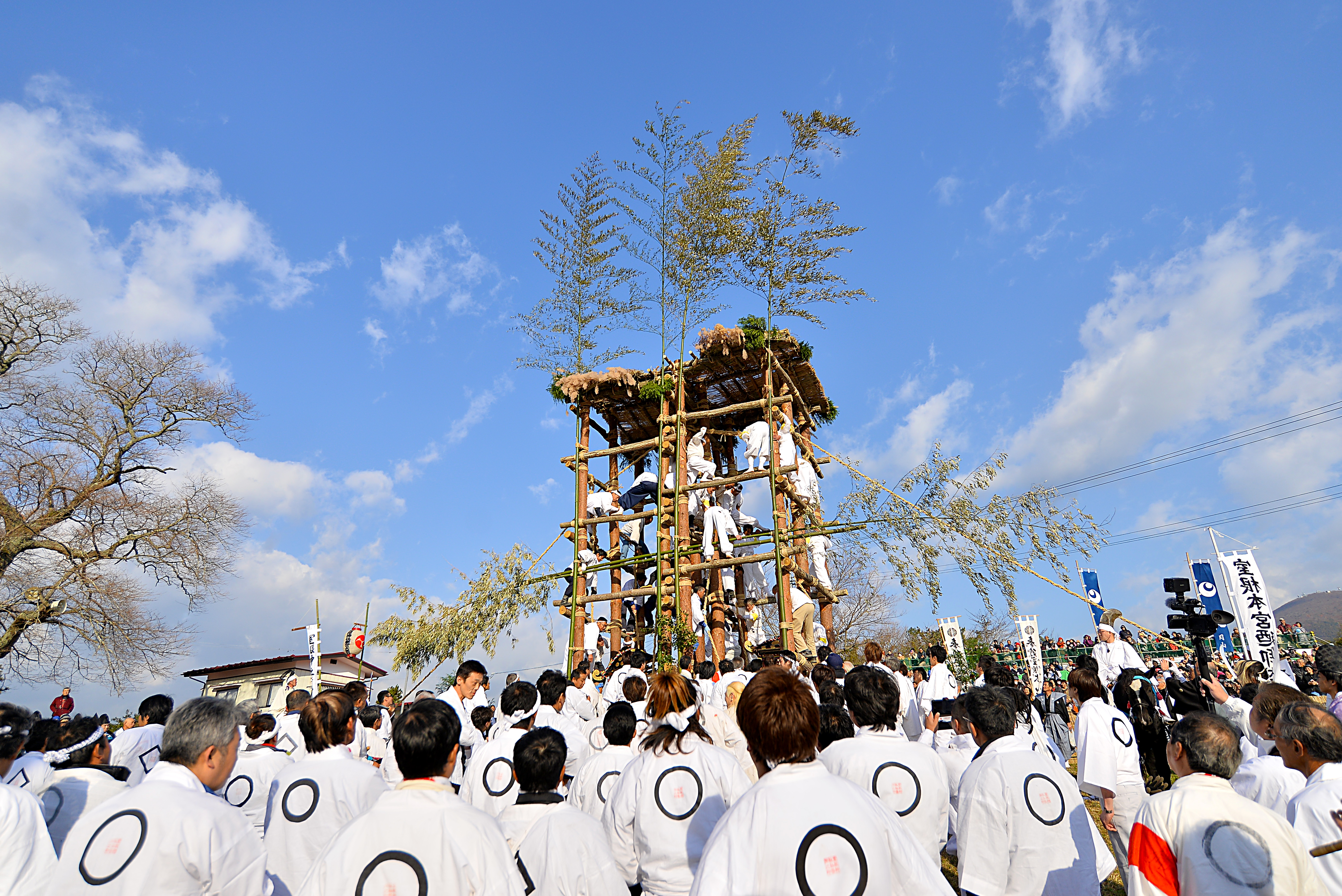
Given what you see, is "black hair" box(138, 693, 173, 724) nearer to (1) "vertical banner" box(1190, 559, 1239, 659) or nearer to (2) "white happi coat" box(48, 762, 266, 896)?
(2) "white happi coat" box(48, 762, 266, 896)

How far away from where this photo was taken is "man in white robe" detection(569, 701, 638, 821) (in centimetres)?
451

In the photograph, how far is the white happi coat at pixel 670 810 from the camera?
3639 millimetres

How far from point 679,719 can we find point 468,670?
3.60 metres

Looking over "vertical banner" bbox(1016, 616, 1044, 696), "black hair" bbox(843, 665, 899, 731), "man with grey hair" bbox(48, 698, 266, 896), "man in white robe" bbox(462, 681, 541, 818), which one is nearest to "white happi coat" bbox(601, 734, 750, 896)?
"black hair" bbox(843, 665, 899, 731)

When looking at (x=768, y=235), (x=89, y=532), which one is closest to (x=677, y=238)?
(x=768, y=235)

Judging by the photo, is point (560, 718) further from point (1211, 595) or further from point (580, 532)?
point (1211, 595)

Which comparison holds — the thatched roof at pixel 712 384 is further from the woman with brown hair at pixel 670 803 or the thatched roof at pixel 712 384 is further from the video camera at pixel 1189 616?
the woman with brown hair at pixel 670 803

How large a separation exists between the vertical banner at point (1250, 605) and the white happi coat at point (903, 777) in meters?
15.0

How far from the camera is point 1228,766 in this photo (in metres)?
2.90

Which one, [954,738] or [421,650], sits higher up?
[421,650]

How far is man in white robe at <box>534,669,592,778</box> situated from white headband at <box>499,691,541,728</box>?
11 cm

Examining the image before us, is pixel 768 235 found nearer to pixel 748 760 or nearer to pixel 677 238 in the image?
pixel 677 238

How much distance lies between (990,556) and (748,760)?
334 inches

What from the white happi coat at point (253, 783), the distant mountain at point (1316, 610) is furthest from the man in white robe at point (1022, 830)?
the distant mountain at point (1316, 610)
